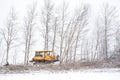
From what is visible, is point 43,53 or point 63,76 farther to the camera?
point 43,53

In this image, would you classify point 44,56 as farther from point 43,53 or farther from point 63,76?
point 63,76

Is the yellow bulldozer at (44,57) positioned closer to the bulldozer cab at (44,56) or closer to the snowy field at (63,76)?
the bulldozer cab at (44,56)

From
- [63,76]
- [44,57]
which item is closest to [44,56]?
[44,57]

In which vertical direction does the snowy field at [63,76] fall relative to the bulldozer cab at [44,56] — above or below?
below

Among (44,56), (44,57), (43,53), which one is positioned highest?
(43,53)

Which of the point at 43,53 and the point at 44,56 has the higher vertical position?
the point at 43,53

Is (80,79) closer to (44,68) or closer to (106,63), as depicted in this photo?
(44,68)

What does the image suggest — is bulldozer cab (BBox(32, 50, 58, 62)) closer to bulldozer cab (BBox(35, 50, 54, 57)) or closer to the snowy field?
bulldozer cab (BBox(35, 50, 54, 57))

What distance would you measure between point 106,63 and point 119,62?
1681mm

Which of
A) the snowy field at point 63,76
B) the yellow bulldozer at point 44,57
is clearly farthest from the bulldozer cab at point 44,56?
the snowy field at point 63,76

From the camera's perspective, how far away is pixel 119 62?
74.6 feet

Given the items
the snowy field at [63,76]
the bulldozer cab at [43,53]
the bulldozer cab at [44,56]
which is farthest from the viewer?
the bulldozer cab at [44,56]

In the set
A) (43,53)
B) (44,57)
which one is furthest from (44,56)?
(43,53)

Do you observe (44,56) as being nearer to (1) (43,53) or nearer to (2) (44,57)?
(2) (44,57)
